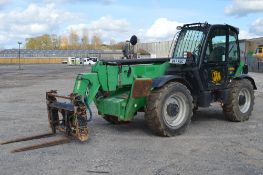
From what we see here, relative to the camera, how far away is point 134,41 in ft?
31.5

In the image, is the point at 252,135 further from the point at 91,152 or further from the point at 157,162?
the point at 91,152

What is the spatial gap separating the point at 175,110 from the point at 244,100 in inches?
111

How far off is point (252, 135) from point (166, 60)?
2.69m

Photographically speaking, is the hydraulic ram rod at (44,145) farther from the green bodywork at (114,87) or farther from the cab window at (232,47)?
the cab window at (232,47)

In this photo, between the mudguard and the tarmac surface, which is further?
the mudguard

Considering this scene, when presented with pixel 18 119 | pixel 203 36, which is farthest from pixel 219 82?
pixel 18 119

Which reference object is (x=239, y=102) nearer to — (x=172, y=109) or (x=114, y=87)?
(x=172, y=109)

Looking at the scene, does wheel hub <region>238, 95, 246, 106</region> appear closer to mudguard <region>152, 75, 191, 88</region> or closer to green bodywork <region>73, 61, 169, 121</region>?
mudguard <region>152, 75, 191, 88</region>

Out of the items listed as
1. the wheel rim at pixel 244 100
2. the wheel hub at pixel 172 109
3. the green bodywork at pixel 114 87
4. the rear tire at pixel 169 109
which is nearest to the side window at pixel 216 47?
the wheel rim at pixel 244 100

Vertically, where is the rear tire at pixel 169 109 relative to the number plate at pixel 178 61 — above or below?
below

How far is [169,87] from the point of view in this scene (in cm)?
908

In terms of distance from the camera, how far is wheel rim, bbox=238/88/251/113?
11.1m

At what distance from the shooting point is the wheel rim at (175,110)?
918 centimetres

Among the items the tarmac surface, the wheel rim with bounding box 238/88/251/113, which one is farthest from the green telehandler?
the tarmac surface
